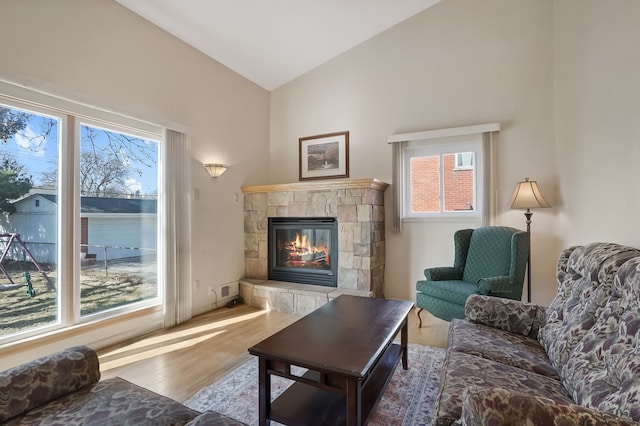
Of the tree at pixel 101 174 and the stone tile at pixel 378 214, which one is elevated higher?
the tree at pixel 101 174

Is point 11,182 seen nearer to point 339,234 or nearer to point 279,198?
point 279,198

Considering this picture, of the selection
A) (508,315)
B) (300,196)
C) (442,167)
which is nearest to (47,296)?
(300,196)

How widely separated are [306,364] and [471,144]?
10.7 feet

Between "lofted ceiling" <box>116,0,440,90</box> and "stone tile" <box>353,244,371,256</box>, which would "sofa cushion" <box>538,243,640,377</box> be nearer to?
"stone tile" <box>353,244,371,256</box>

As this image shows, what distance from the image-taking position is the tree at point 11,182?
2.27 metres

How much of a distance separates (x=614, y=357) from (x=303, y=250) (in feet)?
10.7

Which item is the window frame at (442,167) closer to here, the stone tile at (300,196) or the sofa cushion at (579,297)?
the stone tile at (300,196)

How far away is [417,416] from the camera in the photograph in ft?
5.92

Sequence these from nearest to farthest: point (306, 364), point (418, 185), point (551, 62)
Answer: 1. point (306, 364)
2. point (551, 62)
3. point (418, 185)

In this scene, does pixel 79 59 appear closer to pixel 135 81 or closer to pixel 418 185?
pixel 135 81

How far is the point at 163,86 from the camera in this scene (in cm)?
326

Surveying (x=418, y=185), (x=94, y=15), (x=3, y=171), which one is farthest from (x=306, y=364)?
(x=94, y=15)

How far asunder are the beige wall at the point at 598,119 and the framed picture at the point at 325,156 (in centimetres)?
241

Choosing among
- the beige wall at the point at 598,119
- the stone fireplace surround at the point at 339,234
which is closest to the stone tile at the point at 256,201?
the stone fireplace surround at the point at 339,234
